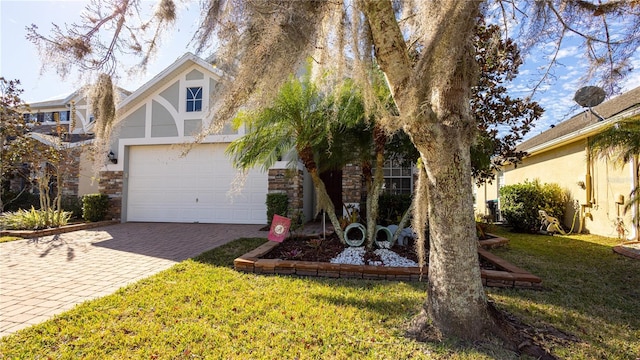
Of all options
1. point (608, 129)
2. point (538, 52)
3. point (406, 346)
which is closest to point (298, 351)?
point (406, 346)

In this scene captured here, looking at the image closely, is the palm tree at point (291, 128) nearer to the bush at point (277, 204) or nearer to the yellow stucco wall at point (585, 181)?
the bush at point (277, 204)

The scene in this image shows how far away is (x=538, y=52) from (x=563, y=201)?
8.68m

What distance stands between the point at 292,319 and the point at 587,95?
486cm

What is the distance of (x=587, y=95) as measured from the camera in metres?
4.53

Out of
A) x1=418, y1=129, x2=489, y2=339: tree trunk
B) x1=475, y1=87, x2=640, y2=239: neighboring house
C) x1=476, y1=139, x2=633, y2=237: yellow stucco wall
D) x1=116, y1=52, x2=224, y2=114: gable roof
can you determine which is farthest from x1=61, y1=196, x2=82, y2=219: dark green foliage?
x1=476, y1=139, x2=633, y2=237: yellow stucco wall

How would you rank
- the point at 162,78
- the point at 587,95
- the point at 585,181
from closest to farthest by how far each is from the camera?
the point at 587,95 → the point at 585,181 → the point at 162,78

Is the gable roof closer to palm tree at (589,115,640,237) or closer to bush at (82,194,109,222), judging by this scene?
bush at (82,194,109,222)

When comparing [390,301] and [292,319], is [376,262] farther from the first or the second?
[292,319]

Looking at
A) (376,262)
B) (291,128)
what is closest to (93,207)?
(291,128)

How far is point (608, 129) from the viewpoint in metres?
5.88

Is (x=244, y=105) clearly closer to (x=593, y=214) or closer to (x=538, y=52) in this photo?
(x=538, y=52)

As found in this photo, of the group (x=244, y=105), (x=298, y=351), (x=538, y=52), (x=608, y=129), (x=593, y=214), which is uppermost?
(x=538, y=52)

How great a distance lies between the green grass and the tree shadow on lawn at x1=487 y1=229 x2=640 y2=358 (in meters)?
0.01

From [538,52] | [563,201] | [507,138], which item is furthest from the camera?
[563,201]
